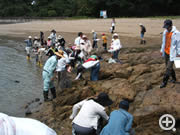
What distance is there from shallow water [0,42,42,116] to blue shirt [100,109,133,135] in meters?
5.07

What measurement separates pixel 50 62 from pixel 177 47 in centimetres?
419

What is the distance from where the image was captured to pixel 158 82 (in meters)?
7.32

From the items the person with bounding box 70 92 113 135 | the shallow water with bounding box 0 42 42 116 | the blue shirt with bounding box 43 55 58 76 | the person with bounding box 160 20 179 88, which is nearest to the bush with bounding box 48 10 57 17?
the shallow water with bounding box 0 42 42 116

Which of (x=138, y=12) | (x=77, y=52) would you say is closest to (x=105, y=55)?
(x=77, y=52)

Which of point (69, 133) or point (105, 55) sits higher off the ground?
point (105, 55)

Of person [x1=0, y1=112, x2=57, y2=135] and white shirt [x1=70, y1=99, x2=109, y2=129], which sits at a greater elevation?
person [x1=0, y1=112, x2=57, y2=135]

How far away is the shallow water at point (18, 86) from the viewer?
8391 millimetres

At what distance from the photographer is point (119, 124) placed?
11.3ft

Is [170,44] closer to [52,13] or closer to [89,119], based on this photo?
[89,119]

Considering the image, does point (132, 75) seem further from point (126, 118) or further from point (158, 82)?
point (126, 118)

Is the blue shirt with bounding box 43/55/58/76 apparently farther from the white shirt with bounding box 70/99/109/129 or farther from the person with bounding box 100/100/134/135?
the person with bounding box 100/100/134/135

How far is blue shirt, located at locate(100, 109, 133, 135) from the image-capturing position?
3.43 meters

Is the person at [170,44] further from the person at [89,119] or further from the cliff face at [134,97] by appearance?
the person at [89,119]

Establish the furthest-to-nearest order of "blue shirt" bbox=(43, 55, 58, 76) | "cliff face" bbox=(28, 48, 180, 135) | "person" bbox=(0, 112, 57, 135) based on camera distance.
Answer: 1. "blue shirt" bbox=(43, 55, 58, 76)
2. "cliff face" bbox=(28, 48, 180, 135)
3. "person" bbox=(0, 112, 57, 135)
